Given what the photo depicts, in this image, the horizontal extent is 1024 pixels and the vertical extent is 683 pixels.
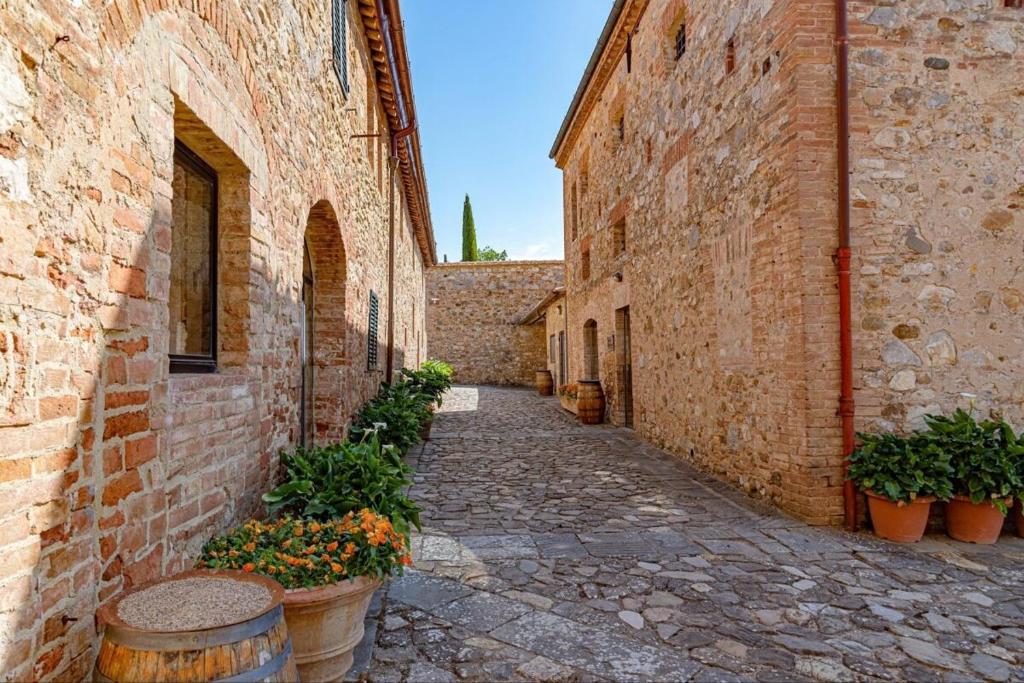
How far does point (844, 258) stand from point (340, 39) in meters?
5.21

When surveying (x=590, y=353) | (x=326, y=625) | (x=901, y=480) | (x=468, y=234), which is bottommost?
(x=326, y=625)

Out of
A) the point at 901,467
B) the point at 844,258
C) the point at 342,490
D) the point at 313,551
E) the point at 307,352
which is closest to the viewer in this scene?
the point at 313,551

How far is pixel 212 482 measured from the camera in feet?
9.98

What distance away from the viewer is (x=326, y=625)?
2.44m

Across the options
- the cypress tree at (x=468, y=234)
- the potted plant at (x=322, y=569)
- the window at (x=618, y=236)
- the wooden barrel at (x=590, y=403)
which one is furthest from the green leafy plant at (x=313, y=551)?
the cypress tree at (x=468, y=234)

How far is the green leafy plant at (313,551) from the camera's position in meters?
2.50

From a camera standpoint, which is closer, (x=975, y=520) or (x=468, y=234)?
(x=975, y=520)

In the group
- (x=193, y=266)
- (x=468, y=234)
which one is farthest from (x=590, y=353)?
(x=468, y=234)

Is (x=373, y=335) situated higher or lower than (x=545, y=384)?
higher

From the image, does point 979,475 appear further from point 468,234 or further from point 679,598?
point 468,234

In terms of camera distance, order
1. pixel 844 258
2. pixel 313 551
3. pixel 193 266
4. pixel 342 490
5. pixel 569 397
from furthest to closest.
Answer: pixel 569 397 < pixel 844 258 < pixel 342 490 < pixel 193 266 < pixel 313 551

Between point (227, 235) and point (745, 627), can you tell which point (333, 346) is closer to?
point (227, 235)

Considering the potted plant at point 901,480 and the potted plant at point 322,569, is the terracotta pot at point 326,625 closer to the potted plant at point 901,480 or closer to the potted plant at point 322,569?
the potted plant at point 322,569

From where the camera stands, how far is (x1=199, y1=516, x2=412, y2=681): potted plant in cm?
241
